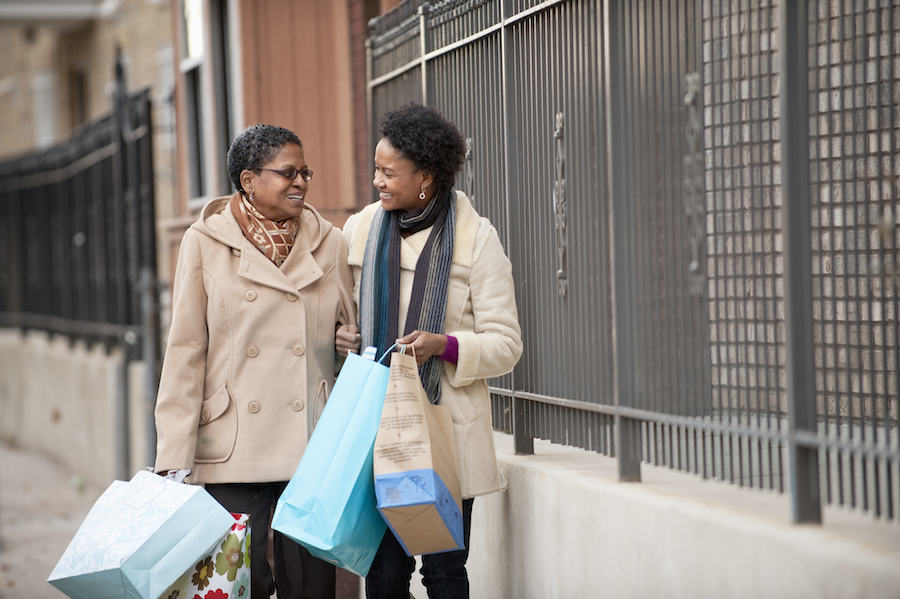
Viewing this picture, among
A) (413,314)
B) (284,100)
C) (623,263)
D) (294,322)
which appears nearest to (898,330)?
(623,263)

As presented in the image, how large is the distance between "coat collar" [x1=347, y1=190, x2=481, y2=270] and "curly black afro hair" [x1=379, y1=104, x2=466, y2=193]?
0.11 m

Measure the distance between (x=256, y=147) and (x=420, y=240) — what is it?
68 centimetres

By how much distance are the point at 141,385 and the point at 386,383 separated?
6708 mm

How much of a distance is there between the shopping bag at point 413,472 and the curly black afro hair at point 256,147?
0.95 metres

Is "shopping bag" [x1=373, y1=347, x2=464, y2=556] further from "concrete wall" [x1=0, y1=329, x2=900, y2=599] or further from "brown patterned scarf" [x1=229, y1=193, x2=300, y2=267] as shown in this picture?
"brown patterned scarf" [x1=229, y1=193, x2=300, y2=267]

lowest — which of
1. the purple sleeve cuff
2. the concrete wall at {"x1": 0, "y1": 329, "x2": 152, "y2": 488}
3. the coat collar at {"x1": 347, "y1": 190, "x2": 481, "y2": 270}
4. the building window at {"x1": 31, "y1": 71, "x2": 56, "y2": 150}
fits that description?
the concrete wall at {"x1": 0, "y1": 329, "x2": 152, "y2": 488}

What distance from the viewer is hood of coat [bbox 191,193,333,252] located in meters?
3.81

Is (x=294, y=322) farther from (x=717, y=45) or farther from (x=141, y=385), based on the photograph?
(x=141, y=385)

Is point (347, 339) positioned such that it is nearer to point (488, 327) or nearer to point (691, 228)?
point (488, 327)

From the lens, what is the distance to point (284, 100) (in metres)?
8.09

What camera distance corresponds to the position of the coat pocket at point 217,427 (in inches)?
148

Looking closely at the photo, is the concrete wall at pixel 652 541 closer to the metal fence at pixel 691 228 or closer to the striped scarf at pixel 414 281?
the metal fence at pixel 691 228

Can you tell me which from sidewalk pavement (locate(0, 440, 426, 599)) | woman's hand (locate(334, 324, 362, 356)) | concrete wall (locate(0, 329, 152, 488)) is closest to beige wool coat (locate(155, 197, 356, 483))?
woman's hand (locate(334, 324, 362, 356))

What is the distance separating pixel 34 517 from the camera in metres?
9.18
